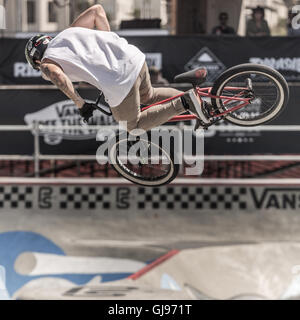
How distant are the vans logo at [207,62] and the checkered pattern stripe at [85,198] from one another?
273 cm

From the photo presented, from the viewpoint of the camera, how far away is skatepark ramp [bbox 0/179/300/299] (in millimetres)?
11438

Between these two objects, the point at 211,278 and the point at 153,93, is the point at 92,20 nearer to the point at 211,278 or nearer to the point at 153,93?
the point at 153,93

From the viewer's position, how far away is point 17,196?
38.4ft

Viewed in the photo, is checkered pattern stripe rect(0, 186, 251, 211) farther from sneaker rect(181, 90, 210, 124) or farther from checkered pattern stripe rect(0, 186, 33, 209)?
sneaker rect(181, 90, 210, 124)

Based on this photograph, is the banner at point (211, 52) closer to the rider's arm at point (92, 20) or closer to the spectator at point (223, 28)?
the spectator at point (223, 28)

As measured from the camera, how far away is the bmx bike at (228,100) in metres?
6.64

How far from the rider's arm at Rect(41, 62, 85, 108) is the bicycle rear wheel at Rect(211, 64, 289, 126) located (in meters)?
1.43

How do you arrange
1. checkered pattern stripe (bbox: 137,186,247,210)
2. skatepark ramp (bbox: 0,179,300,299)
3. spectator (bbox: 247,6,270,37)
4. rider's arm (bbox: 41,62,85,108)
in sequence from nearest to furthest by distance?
rider's arm (bbox: 41,62,85,108)
skatepark ramp (bbox: 0,179,300,299)
checkered pattern stripe (bbox: 137,186,247,210)
spectator (bbox: 247,6,270,37)

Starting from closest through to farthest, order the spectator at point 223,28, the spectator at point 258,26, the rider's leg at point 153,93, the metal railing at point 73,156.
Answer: the rider's leg at point 153,93, the metal railing at point 73,156, the spectator at point 258,26, the spectator at point 223,28

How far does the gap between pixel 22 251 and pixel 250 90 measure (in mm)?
6260

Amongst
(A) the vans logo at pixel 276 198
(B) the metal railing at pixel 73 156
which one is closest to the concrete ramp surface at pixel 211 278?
(A) the vans logo at pixel 276 198

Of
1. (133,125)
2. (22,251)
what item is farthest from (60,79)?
(22,251)

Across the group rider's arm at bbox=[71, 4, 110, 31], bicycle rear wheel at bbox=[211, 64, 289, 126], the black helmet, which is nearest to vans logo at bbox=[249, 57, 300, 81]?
bicycle rear wheel at bbox=[211, 64, 289, 126]
